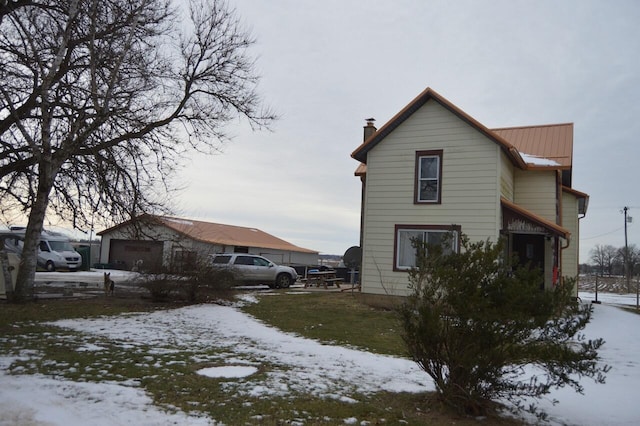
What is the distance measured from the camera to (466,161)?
15.0 metres

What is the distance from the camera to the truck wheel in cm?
2487

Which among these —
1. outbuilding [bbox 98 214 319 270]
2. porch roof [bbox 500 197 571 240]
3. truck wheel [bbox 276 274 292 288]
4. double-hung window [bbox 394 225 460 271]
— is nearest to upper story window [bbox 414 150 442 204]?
double-hung window [bbox 394 225 460 271]

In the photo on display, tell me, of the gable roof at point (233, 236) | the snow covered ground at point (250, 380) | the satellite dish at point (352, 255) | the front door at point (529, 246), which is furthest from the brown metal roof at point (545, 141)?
the gable roof at point (233, 236)

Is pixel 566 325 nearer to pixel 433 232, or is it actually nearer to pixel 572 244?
pixel 433 232

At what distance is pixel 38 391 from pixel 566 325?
5.77 m

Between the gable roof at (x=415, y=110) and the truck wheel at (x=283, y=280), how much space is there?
9.98m

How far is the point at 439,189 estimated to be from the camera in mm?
15305

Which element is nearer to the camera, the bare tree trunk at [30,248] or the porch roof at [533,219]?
the bare tree trunk at [30,248]

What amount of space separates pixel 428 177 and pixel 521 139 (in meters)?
6.86

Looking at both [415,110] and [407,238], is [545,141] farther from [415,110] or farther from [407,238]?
[407,238]

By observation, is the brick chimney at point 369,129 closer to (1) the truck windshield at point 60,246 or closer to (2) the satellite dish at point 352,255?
(2) the satellite dish at point 352,255

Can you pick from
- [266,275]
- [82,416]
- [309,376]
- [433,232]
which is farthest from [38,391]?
[266,275]

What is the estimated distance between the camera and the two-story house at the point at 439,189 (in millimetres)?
14711

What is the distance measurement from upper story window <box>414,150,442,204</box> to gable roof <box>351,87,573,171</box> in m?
1.34
